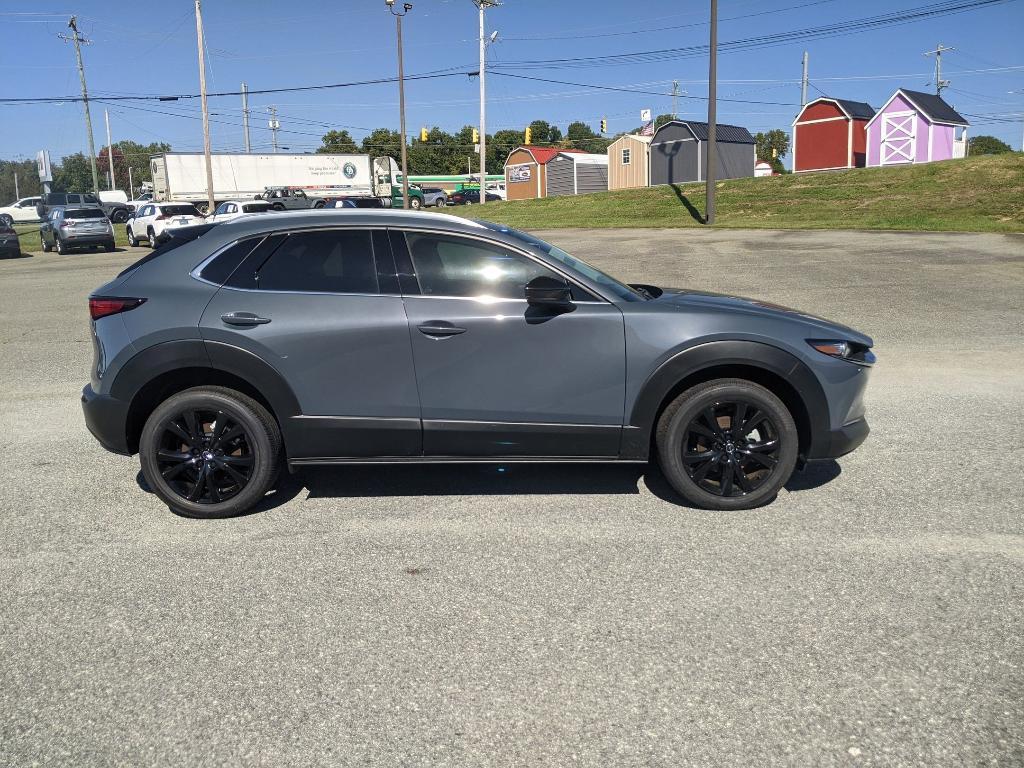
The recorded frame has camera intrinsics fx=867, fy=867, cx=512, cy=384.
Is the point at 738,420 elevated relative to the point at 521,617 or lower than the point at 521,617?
elevated

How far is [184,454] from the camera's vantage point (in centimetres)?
477

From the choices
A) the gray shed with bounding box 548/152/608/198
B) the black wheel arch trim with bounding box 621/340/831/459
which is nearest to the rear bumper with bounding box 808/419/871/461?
the black wheel arch trim with bounding box 621/340/831/459

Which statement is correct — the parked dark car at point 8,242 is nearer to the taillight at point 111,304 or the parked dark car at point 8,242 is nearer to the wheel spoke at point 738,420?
the taillight at point 111,304

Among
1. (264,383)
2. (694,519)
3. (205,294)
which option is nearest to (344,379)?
(264,383)

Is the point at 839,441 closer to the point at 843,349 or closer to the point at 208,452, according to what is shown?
the point at 843,349

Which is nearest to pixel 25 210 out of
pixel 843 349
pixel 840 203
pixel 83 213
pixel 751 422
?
pixel 83 213

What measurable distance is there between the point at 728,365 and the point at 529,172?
203 feet

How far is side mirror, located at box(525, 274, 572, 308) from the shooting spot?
454 centimetres

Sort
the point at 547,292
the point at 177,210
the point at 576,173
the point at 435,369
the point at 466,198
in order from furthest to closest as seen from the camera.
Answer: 1. the point at 466,198
2. the point at 576,173
3. the point at 177,210
4. the point at 435,369
5. the point at 547,292

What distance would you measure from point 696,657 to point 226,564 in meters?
2.30

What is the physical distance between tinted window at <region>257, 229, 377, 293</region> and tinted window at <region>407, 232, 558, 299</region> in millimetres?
278

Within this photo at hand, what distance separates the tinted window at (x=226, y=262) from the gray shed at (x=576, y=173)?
56.0 metres

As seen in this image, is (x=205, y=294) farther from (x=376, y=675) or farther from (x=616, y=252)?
(x=616, y=252)

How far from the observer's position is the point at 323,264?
4.82m
